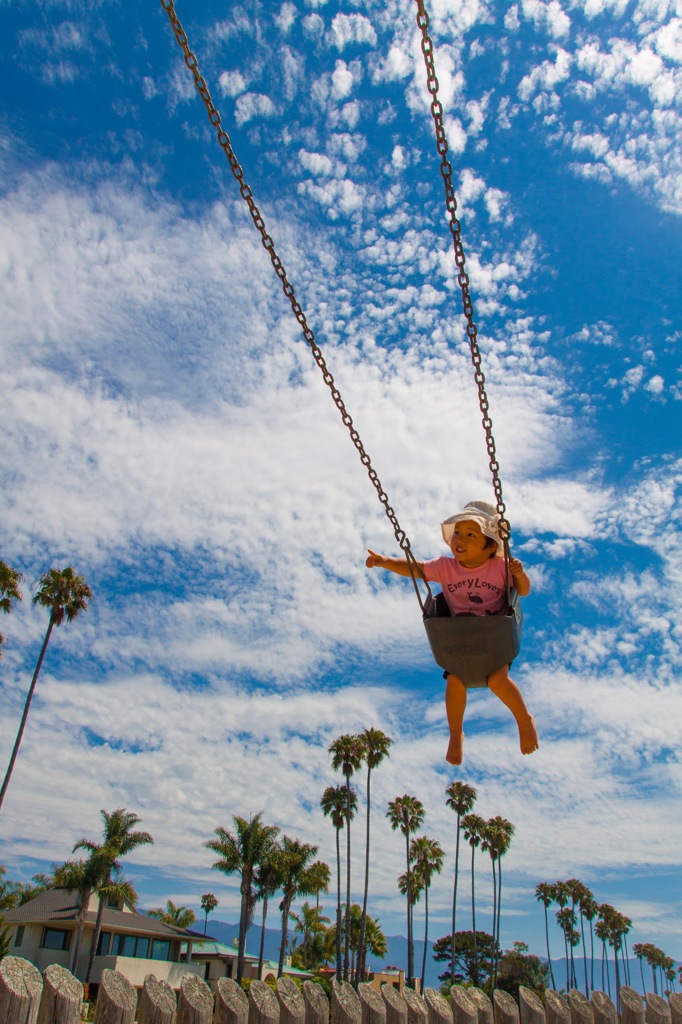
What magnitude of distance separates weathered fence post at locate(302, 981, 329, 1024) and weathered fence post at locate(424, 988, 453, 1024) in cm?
86

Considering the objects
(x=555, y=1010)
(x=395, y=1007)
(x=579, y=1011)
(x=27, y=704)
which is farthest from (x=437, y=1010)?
(x=27, y=704)

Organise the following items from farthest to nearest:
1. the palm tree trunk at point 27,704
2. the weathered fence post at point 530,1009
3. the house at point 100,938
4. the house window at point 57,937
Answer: the house window at point 57,937 < the house at point 100,938 < the palm tree trunk at point 27,704 < the weathered fence post at point 530,1009

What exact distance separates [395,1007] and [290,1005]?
2.66ft

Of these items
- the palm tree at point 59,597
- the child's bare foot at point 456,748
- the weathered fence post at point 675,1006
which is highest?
the palm tree at point 59,597

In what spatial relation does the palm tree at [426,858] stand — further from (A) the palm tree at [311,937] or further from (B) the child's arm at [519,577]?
(B) the child's arm at [519,577]

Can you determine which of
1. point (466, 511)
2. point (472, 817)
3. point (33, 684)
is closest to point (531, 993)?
point (466, 511)

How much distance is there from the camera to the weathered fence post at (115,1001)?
3578 millimetres

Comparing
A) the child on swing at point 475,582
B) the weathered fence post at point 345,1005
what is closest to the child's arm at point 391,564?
the child on swing at point 475,582

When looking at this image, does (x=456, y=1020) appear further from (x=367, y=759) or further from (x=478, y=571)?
(x=367, y=759)

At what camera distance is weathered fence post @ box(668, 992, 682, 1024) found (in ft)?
18.8

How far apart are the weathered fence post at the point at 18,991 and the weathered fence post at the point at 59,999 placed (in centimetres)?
5

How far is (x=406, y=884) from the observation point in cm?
5503

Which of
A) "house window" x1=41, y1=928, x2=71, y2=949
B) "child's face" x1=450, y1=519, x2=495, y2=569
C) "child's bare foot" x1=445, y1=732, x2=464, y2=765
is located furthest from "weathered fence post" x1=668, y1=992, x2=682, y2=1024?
"house window" x1=41, y1=928, x2=71, y2=949

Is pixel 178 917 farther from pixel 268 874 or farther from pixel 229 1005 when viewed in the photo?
pixel 229 1005
